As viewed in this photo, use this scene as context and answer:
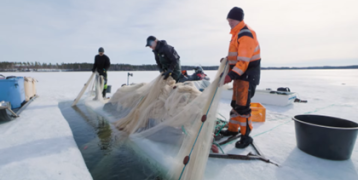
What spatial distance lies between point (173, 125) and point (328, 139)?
1.76 m

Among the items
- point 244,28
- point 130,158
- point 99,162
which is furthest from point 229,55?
point 99,162

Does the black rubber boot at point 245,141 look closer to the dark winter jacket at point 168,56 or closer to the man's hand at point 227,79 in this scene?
the man's hand at point 227,79

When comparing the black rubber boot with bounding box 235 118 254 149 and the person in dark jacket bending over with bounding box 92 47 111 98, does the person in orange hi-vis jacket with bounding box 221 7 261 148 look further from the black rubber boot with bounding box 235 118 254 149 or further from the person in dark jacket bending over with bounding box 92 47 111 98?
the person in dark jacket bending over with bounding box 92 47 111 98

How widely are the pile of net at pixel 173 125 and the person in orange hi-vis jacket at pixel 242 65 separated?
0.17 metres

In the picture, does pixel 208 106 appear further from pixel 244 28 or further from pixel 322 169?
pixel 322 169

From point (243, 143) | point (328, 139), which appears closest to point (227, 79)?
point (243, 143)

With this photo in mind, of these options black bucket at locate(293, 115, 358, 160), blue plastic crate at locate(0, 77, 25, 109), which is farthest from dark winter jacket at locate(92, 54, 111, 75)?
black bucket at locate(293, 115, 358, 160)

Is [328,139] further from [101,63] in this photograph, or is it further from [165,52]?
[101,63]

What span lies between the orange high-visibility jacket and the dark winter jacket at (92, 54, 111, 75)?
16.0 feet

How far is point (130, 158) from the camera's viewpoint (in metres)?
2.28

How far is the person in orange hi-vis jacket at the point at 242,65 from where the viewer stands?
205cm

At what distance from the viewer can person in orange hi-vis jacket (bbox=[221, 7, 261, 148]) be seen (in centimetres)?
205

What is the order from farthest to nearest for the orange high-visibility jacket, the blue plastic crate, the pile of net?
the blue plastic crate, the orange high-visibility jacket, the pile of net

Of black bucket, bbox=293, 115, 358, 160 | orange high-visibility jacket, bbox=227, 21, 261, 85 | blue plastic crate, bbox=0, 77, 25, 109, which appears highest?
orange high-visibility jacket, bbox=227, 21, 261, 85
